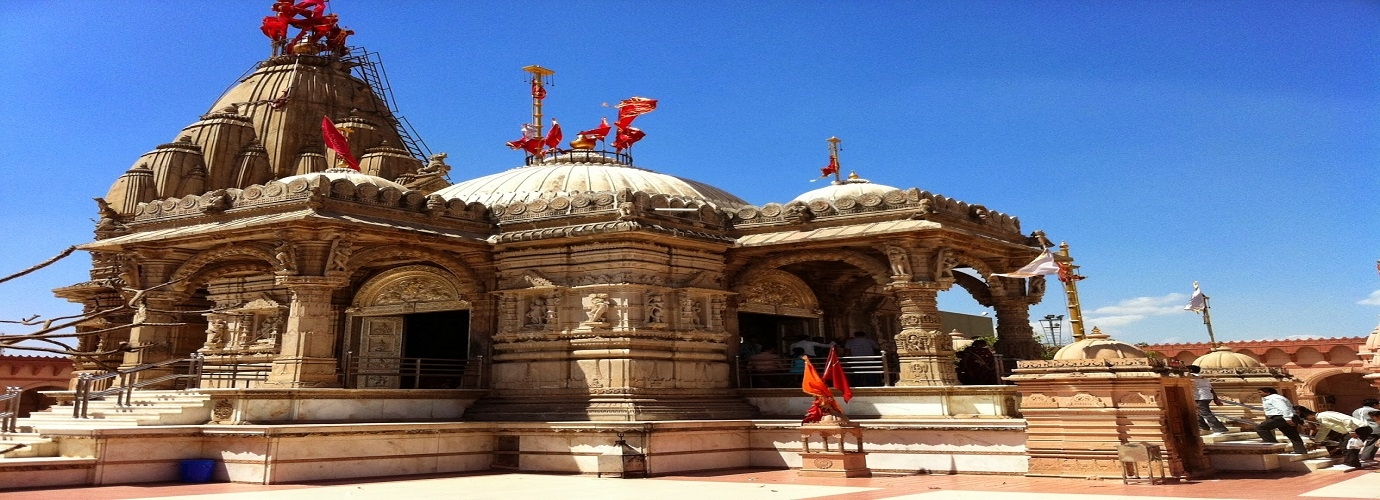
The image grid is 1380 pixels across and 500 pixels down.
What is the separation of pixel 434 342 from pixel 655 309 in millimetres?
6224

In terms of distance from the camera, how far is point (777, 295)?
62.3ft

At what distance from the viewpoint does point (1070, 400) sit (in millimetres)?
12148

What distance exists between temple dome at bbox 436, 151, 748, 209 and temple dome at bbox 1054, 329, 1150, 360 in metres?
8.41

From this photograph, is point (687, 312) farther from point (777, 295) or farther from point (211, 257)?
point (211, 257)

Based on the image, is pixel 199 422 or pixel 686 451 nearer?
pixel 199 422

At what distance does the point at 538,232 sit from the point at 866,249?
225 inches

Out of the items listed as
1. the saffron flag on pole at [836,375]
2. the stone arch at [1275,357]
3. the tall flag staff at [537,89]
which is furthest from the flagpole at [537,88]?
the stone arch at [1275,357]

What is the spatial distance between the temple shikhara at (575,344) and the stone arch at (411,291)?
4cm

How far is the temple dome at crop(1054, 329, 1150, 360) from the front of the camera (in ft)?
39.7

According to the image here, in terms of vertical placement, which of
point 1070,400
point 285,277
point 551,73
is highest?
point 551,73

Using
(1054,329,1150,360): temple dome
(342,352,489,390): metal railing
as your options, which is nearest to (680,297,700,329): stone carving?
(342,352,489,390): metal railing

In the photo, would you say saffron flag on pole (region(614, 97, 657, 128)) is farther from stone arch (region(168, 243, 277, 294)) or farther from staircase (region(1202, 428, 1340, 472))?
staircase (region(1202, 428, 1340, 472))

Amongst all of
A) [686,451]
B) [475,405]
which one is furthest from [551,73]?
[686,451]

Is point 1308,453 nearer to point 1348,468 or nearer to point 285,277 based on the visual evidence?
point 1348,468
